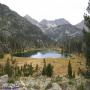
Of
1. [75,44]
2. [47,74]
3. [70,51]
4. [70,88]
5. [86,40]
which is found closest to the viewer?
[86,40]

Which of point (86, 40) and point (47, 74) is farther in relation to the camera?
point (47, 74)

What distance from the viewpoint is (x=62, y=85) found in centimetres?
3412

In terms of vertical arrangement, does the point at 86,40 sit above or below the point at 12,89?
above

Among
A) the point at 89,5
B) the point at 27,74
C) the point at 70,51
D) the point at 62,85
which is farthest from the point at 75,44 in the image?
the point at 89,5

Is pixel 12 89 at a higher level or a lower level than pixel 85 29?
lower

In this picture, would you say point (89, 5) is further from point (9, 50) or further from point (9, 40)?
point (9, 40)

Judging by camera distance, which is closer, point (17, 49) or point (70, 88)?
point (70, 88)

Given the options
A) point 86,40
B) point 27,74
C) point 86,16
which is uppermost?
point 86,16

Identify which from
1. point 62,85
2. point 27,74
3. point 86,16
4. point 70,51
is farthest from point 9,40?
point 86,16

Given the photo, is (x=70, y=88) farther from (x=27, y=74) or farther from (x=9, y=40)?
(x=9, y=40)

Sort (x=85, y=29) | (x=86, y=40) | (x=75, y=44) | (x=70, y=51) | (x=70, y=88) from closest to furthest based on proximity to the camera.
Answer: (x=86, y=40) < (x=85, y=29) < (x=70, y=88) < (x=75, y=44) < (x=70, y=51)

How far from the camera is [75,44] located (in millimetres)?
146125

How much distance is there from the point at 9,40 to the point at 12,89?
14319 centimetres

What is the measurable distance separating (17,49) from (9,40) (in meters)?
8.10
